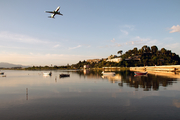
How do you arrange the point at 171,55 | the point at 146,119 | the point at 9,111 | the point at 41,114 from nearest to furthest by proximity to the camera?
1. the point at 146,119
2. the point at 41,114
3. the point at 9,111
4. the point at 171,55

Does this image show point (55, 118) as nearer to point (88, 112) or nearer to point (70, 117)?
point (70, 117)

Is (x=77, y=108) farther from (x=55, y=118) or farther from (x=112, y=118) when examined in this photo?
(x=112, y=118)

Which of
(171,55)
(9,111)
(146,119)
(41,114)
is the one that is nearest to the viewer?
(146,119)

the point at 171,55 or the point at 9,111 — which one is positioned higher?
the point at 171,55

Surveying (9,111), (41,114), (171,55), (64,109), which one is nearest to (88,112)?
(64,109)

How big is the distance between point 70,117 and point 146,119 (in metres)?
9.02

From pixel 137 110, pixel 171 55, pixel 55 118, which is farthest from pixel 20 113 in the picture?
pixel 171 55

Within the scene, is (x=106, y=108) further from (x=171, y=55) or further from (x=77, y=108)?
(x=171, y=55)

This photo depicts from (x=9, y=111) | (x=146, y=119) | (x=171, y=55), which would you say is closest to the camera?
(x=146, y=119)

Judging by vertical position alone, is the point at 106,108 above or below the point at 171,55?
below

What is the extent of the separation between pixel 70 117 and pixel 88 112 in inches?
108

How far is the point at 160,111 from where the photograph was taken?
18562 millimetres

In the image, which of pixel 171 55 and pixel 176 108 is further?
pixel 171 55

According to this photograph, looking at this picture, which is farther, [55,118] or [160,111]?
[160,111]
